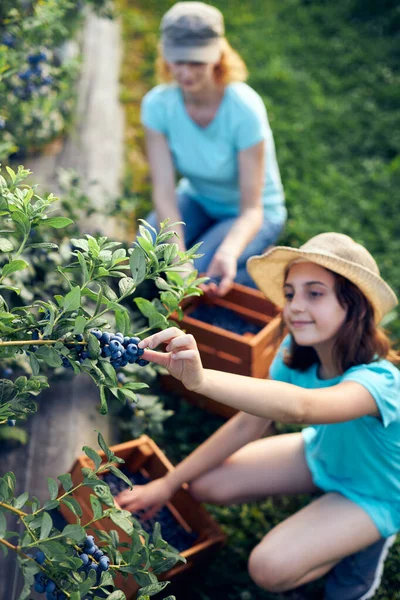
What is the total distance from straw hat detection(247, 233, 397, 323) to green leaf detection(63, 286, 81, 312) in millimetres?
813

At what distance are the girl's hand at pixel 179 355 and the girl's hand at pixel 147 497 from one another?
A: 0.69m

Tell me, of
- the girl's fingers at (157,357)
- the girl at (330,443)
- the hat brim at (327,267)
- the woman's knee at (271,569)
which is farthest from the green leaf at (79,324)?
the woman's knee at (271,569)

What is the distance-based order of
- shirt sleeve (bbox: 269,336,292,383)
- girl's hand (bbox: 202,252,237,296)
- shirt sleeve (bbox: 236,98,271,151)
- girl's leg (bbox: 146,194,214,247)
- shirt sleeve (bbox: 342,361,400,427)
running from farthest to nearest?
girl's leg (bbox: 146,194,214,247)
shirt sleeve (bbox: 236,98,271,151)
girl's hand (bbox: 202,252,237,296)
shirt sleeve (bbox: 269,336,292,383)
shirt sleeve (bbox: 342,361,400,427)

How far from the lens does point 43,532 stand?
127 cm

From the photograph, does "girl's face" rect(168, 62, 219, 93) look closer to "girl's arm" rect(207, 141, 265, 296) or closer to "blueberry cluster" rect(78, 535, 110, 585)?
"girl's arm" rect(207, 141, 265, 296)

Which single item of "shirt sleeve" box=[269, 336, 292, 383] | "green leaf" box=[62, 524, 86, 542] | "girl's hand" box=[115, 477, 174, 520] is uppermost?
"green leaf" box=[62, 524, 86, 542]

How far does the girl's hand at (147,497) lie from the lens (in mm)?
2045

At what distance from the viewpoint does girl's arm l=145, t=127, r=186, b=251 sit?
2.99 m

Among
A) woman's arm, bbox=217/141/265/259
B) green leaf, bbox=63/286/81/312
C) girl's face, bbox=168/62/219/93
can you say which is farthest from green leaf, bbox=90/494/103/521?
girl's face, bbox=168/62/219/93

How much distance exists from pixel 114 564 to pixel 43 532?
27cm

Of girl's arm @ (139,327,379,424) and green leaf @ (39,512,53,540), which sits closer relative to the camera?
green leaf @ (39,512,53,540)

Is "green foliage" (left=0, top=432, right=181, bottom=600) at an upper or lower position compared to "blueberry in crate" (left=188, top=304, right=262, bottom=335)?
upper

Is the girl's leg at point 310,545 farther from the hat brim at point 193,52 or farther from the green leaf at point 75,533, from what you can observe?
the hat brim at point 193,52

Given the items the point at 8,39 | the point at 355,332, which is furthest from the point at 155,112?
the point at 355,332
